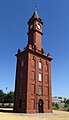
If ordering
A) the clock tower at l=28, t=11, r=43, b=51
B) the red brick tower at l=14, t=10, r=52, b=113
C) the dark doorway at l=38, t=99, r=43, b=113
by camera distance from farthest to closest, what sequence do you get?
the clock tower at l=28, t=11, r=43, b=51 < the dark doorway at l=38, t=99, r=43, b=113 < the red brick tower at l=14, t=10, r=52, b=113

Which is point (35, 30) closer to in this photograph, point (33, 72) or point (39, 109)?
point (33, 72)

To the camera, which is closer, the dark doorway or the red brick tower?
the red brick tower

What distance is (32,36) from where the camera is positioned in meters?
46.0

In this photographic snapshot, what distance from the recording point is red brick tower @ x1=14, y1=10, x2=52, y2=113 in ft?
129

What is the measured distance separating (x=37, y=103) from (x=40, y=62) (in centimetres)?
1053

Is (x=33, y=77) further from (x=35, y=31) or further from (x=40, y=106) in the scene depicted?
(x=35, y=31)

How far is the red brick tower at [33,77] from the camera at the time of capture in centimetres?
3919

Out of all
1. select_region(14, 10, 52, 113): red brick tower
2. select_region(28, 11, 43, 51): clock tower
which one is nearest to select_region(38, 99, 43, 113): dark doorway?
select_region(14, 10, 52, 113): red brick tower

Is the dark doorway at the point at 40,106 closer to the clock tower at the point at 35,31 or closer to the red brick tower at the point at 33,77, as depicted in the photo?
the red brick tower at the point at 33,77

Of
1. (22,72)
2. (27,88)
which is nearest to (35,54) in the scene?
(22,72)

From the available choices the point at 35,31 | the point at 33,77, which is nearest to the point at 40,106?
the point at 33,77

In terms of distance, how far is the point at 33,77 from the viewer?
135 feet

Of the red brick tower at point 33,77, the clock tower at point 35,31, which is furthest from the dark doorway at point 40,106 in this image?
the clock tower at point 35,31

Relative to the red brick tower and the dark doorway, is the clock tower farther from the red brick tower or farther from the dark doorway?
the dark doorway
